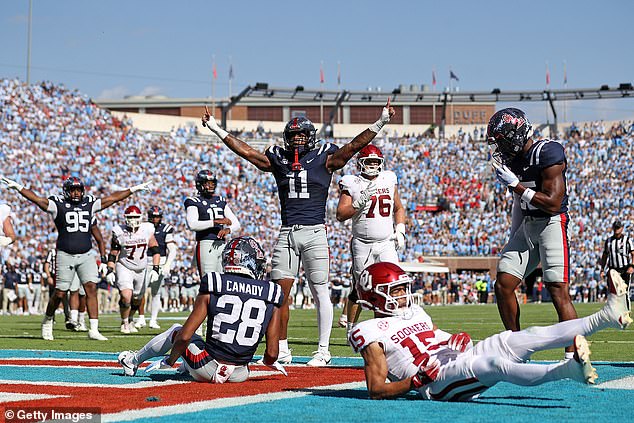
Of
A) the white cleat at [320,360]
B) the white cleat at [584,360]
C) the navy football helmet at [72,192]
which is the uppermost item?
the navy football helmet at [72,192]

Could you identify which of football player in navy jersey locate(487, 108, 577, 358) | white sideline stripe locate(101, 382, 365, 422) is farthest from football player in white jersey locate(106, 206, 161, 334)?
white sideline stripe locate(101, 382, 365, 422)

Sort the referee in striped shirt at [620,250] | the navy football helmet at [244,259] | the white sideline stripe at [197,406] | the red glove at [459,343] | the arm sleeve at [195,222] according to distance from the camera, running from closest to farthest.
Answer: the white sideline stripe at [197,406] < the red glove at [459,343] < the navy football helmet at [244,259] < the arm sleeve at [195,222] < the referee in striped shirt at [620,250]

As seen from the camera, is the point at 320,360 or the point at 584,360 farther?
the point at 320,360

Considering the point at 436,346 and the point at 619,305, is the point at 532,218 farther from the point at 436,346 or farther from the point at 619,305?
the point at 619,305

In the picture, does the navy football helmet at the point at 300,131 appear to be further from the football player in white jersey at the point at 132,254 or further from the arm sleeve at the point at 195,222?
the football player in white jersey at the point at 132,254

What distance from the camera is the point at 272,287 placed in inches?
268

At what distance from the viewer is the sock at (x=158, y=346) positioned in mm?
6816

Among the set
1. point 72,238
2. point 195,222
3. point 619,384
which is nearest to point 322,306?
point 619,384

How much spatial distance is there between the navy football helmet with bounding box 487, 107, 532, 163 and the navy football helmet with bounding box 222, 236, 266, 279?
2.11 metres

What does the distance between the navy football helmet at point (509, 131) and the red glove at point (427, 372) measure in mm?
2449

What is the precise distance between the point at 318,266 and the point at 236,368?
2.32 m

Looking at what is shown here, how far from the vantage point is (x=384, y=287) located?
5777mm

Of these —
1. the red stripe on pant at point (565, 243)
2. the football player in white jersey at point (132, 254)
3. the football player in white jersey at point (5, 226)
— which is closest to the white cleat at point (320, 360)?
the red stripe on pant at point (565, 243)

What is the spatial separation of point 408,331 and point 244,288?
1.36 m
